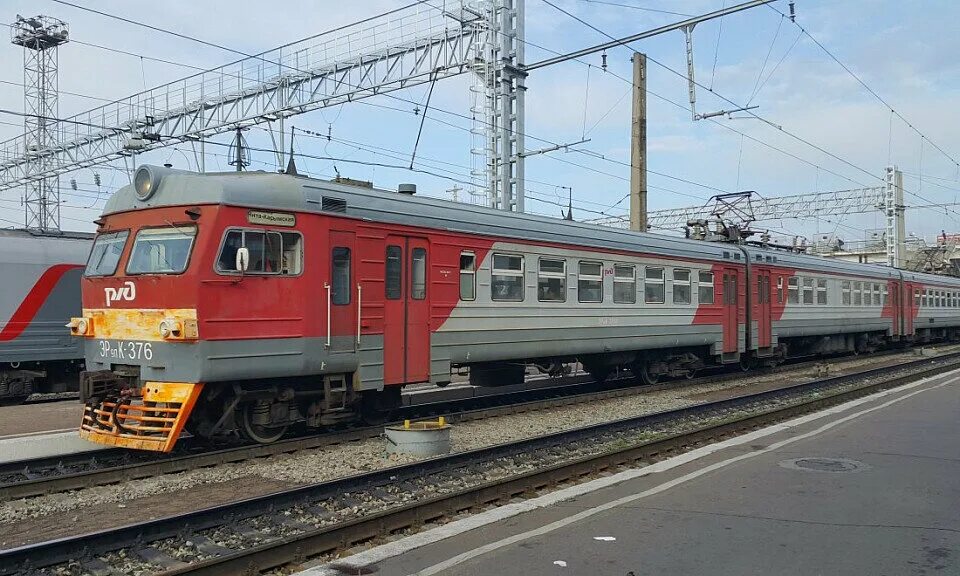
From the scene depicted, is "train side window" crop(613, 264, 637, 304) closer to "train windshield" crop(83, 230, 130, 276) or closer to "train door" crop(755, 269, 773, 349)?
"train door" crop(755, 269, 773, 349)

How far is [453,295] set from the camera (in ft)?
41.3

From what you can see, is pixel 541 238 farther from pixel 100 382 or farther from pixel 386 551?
pixel 386 551

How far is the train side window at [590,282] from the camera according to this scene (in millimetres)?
15445

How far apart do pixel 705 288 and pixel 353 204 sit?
36.4 feet

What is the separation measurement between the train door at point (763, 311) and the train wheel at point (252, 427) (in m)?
15.2

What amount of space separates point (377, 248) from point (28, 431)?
592cm

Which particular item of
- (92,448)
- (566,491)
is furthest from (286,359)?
(566,491)

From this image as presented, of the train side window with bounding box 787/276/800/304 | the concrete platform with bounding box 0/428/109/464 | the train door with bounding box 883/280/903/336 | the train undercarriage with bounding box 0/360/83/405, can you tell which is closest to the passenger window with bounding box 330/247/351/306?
the concrete platform with bounding box 0/428/109/464

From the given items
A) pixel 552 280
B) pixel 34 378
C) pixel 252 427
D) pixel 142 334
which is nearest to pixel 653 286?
pixel 552 280

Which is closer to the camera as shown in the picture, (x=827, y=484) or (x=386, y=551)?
(x=386, y=551)

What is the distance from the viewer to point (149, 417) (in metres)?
9.20

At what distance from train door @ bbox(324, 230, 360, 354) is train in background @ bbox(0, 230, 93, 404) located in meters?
8.55

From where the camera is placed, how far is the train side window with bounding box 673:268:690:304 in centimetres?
1827

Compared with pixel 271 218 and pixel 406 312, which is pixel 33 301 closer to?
pixel 271 218
